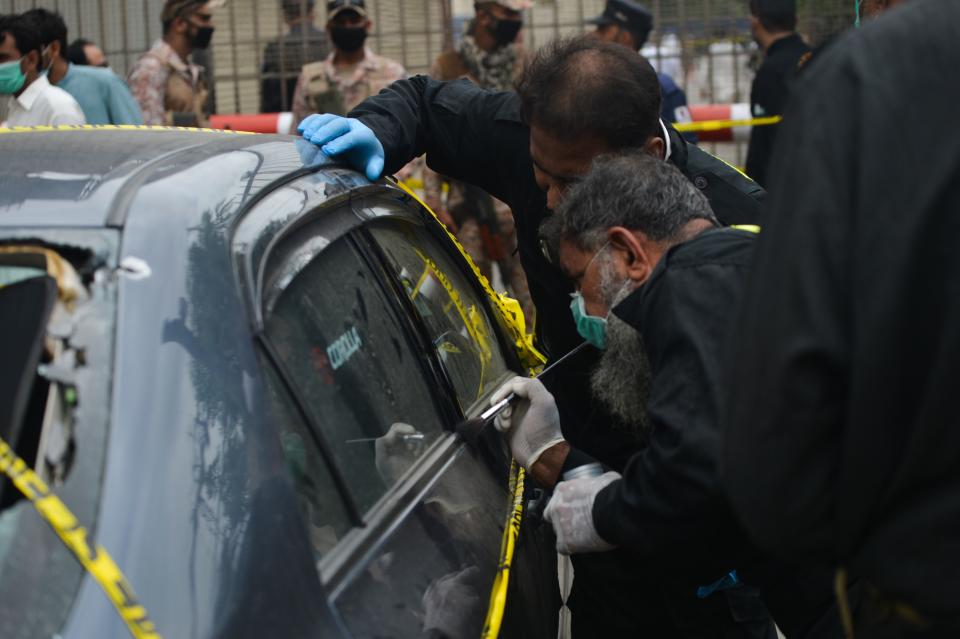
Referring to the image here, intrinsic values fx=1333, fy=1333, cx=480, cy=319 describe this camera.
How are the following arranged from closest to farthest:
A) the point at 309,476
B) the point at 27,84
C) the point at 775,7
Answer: the point at 309,476
the point at 27,84
the point at 775,7

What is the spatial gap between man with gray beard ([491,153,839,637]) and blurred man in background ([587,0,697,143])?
530cm

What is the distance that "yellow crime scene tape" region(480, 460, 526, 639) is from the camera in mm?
2086

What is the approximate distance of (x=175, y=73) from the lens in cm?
766

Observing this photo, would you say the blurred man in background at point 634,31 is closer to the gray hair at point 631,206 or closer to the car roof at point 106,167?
the gray hair at point 631,206

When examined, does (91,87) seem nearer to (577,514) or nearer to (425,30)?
(425,30)

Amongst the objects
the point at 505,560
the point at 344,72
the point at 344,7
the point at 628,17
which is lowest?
the point at 505,560

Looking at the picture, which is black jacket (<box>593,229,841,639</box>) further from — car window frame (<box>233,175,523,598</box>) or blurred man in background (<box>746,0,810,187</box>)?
blurred man in background (<box>746,0,810,187</box>)

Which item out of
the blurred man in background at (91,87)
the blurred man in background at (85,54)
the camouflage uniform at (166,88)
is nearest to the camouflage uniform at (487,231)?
the camouflage uniform at (166,88)

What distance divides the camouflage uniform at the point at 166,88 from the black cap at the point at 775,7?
3.23 metres

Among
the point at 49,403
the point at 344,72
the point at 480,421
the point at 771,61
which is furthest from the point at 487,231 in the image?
the point at 49,403

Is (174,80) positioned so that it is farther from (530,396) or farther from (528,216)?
(530,396)

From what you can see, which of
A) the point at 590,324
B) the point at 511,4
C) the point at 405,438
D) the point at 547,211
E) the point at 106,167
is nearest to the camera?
the point at 106,167

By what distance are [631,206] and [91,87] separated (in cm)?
470

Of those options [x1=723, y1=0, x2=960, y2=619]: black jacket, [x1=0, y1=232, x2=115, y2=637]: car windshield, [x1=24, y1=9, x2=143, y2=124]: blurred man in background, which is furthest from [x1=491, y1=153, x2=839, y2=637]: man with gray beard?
[x1=24, y1=9, x2=143, y2=124]: blurred man in background
